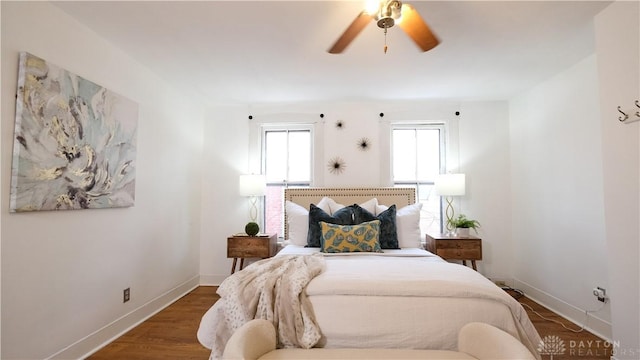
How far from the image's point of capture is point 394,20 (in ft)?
5.53

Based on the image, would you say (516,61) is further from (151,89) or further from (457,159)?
(151,89)

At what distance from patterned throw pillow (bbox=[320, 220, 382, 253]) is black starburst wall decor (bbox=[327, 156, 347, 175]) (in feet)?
4.11

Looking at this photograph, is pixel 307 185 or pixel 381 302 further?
pixel 307 185

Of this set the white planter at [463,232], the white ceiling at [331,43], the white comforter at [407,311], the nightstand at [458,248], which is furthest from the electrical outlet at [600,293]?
the white ceiling at [331,43]

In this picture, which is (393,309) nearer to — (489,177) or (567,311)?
(567,311)

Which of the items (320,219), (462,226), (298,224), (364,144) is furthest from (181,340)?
(462,226)

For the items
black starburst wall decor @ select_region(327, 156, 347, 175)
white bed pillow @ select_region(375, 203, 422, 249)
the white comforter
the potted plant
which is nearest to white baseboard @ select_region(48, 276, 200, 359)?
the white comforter

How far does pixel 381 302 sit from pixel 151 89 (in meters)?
3.05

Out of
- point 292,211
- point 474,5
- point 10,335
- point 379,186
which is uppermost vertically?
point 474,5

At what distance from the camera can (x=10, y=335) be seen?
1710 mm

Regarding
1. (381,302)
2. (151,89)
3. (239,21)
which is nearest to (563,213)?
(381,302)

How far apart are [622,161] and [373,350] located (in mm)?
2050

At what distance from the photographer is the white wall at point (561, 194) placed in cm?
262

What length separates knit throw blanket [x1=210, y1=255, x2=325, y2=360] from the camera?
1632 millimetres
